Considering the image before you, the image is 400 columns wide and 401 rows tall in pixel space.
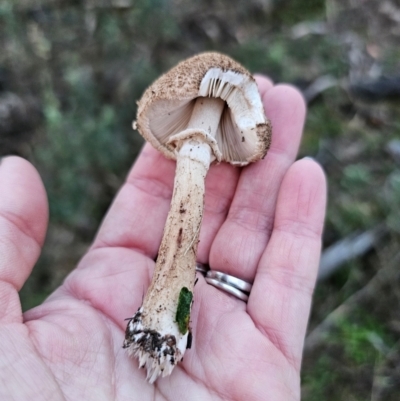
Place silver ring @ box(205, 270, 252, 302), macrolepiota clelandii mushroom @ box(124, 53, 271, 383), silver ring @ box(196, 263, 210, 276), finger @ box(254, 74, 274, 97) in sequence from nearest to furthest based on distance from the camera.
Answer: macrolepiota clelandii mushroom @ box(124, 53, 271, 383) → silver ring @ box(205, 270, 252, 302) → silver ring @ box(196, 263, 210, 276) → finger @ box(254, 74, 274, 97)

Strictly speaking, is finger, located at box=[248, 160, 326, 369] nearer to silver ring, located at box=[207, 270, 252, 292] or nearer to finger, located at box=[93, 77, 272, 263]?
silver ring, located at box=[207, 270, 252, 292]

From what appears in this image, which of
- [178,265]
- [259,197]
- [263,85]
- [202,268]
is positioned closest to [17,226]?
[178,265]

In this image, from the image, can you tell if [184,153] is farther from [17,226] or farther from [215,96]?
[17,226]

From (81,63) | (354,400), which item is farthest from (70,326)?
(81,63)

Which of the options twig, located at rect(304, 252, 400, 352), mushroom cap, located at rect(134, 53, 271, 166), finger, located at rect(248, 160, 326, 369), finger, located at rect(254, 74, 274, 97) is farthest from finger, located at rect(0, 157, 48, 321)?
twig, located at rect(304, 252, 400, 352)

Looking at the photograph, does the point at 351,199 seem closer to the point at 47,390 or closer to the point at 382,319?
the point at 382,319

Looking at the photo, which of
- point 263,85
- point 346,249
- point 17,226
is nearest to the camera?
point 17,226

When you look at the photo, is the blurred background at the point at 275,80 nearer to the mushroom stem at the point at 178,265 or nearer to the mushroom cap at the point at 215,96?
the mushroom cap at the point at 215,96
